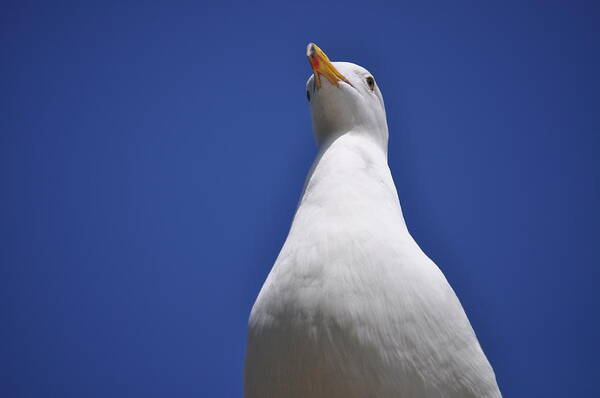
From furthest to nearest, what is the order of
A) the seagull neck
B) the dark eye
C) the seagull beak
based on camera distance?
the dark eye → the seagull beak → the seagull neck

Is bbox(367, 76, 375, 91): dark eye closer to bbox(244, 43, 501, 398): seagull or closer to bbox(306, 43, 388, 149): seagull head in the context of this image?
bbox(306, 43, 388, 149): seagull head

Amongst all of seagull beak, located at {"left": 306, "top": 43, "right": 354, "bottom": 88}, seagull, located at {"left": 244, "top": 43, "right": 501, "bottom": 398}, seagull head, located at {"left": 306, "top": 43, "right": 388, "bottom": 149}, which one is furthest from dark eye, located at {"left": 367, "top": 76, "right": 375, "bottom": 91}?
seagull, located at {"left": 244, "top": 43, "right": 501, "bottom": 398}

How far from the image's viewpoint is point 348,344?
1333mm

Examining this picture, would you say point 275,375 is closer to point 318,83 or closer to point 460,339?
point 460,339

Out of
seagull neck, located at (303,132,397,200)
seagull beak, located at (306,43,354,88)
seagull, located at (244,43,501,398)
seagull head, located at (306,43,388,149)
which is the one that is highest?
seagull beak, located at (306,43,354,88)

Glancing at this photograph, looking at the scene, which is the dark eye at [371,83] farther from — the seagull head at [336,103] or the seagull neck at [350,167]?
the seagull neck at [350,167]

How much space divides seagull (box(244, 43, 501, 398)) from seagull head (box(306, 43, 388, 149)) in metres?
0.49

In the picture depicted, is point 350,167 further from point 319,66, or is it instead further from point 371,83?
point 371,83

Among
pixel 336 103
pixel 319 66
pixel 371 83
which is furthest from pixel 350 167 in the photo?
pixel 371 83

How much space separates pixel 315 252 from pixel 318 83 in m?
0.95

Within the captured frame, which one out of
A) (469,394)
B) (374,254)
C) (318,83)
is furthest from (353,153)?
(469,394)

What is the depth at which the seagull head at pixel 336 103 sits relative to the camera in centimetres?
216

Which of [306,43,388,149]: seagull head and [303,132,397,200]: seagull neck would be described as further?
[306,43,388,149]: seagull head

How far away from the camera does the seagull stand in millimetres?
1333
